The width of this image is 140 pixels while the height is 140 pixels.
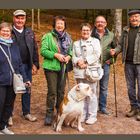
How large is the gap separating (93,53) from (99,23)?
25.4 inches

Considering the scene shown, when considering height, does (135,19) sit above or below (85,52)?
above

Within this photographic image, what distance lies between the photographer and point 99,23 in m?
7.40

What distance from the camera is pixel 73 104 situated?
674cm

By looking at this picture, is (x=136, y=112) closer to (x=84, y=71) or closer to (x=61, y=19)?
(x=84, y=71)

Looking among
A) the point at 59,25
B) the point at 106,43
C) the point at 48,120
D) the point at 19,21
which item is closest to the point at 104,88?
the point at 106,43

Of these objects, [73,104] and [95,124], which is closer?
[73,104]

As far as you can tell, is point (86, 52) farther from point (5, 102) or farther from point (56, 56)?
point (5, 102)

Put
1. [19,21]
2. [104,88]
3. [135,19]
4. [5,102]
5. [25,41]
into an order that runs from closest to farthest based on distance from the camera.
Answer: [5,102] < [19,21] < [25,41] < [135,19] < [104,88]

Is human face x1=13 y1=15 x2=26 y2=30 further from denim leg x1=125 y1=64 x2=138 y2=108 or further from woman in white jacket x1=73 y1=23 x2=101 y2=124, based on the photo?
denim leg x1=125 y1=64 x2=138 y2=108

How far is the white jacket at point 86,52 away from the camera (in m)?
7.07

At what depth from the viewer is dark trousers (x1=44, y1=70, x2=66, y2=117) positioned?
7000 millimetres

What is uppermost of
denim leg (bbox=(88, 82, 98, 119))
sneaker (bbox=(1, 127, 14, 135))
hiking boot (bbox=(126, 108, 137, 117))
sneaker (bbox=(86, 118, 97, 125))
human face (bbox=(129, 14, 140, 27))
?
human face (bbox=(129, 14, 140, 27))

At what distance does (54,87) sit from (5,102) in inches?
38.2

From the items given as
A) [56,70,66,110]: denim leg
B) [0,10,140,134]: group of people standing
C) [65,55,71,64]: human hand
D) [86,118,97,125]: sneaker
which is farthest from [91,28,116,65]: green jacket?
[86,118,97,125]: sneaker
